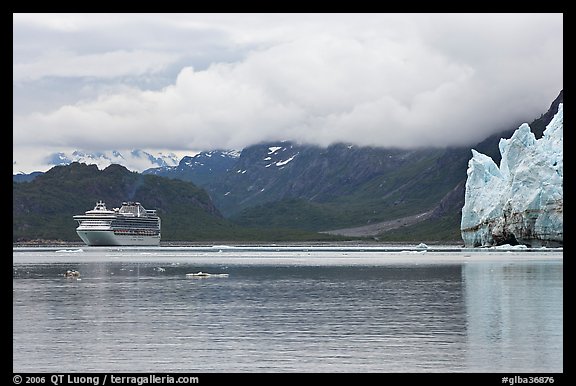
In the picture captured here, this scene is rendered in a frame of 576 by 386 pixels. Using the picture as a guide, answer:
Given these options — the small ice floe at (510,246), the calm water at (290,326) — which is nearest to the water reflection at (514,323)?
the calm water at (290,326)

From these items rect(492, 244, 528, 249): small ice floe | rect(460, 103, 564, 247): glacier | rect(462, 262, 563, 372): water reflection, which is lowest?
rect(492, 244, 528, 249): small ice floe

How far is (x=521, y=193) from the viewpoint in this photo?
112 meters

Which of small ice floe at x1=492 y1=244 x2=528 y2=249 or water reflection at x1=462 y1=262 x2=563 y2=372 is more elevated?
water reflection at x1=462 y1=262 x2=563 y2=372

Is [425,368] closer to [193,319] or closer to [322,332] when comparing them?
[322,332]

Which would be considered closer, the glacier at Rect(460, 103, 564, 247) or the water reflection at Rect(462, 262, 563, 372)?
the water reflection at Rect(462, 262, 563, 372)

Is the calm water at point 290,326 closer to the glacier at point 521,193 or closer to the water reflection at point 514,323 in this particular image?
the water reflection at point 514,323

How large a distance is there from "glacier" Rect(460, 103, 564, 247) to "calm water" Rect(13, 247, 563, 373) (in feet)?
178

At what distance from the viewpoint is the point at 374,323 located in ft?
110

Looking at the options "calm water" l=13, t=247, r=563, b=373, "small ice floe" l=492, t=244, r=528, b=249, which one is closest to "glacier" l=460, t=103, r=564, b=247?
"small ice floe" l=492, t=244, r=528, b=249

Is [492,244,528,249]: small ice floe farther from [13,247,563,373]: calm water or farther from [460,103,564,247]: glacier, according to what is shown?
[13,247,563,373]: calm water

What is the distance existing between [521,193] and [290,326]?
85132 millimetres

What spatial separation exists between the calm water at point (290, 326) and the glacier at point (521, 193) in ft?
178

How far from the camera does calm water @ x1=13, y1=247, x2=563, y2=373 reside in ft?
82.9
